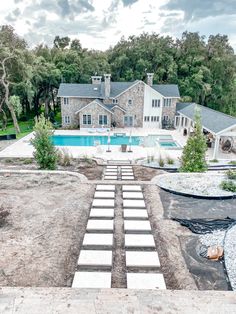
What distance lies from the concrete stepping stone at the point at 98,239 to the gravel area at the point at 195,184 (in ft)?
13.7

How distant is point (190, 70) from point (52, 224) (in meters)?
34.8

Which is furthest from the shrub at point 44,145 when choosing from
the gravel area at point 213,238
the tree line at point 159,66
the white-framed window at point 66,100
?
the tree line at point 159,66

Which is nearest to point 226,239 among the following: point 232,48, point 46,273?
point 46,273

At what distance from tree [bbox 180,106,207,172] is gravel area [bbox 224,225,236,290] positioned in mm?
5735

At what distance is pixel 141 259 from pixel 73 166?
10.4 meters

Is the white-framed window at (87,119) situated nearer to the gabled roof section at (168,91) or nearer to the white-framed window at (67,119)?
the white-framed window at (67,119)

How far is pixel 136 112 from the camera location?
29016 mm

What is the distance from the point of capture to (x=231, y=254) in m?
6.02

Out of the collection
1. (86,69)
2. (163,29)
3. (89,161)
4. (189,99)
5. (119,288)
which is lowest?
(89,161)

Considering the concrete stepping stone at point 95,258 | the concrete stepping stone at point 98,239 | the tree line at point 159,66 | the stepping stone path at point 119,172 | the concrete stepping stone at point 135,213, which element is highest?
the tree line at point 159,66

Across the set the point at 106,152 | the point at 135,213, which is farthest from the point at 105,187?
the point at 106,152

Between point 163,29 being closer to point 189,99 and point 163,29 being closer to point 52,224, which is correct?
point 189,99

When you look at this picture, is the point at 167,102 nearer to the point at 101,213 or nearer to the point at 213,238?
the point at 101,213

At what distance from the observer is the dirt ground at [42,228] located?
5.34 m
